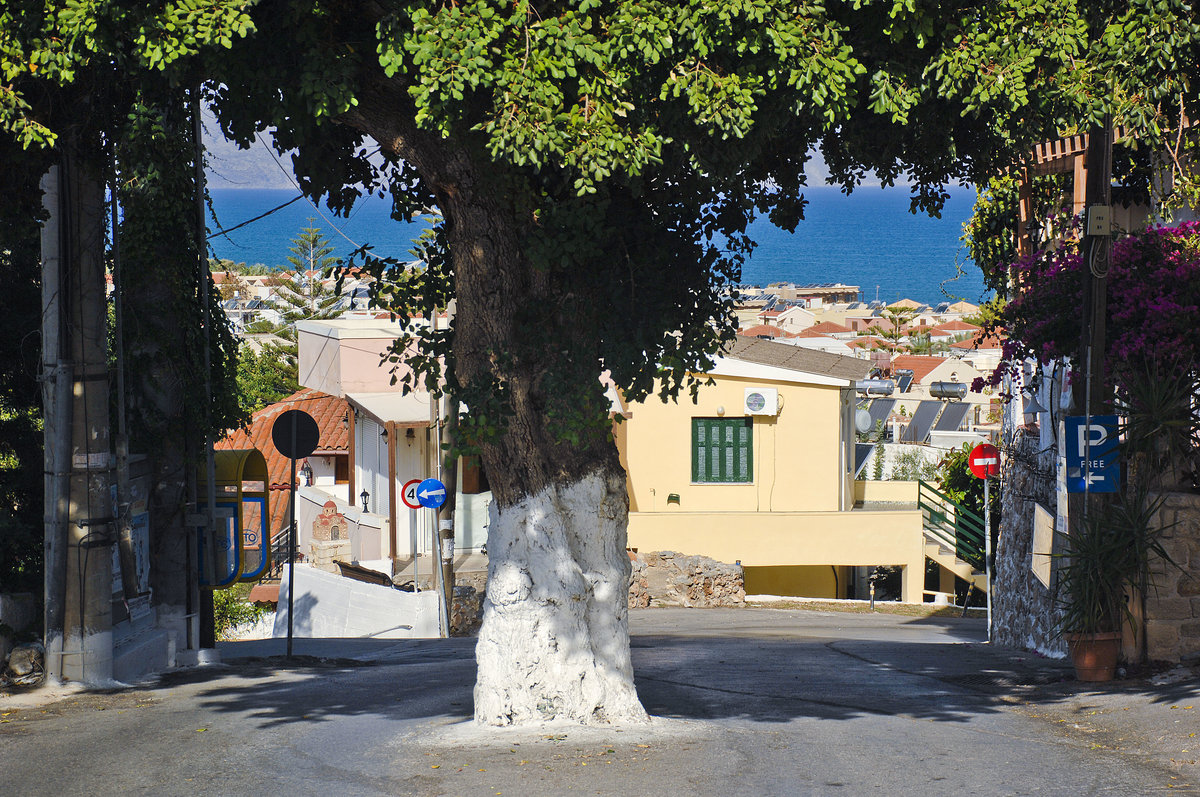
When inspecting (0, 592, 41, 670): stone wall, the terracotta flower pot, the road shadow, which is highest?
(0, 592, 41, 670): stone wall

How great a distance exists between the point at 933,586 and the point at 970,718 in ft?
78.7

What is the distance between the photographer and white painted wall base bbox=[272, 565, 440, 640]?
21.2 meters

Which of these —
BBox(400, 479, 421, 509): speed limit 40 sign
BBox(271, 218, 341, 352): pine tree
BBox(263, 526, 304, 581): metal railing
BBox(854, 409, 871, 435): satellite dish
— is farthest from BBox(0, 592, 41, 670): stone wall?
BBox(271, 218, 341, 352): pine tree

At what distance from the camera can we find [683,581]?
2628 cm

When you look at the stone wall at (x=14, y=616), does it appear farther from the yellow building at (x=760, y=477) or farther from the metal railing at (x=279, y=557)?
the yellow building at (x=760, y=477)

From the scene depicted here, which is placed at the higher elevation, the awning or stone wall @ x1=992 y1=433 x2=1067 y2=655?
the awning

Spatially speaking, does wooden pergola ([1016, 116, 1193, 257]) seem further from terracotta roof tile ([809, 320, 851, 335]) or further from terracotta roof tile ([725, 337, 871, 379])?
terracotta roof tile ([809, 320, 851, 335])

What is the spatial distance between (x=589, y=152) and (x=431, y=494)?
13.3 metres

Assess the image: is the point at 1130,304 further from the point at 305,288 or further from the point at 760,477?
the point at 305,288

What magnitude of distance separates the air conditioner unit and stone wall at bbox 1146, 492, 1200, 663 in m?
19.0

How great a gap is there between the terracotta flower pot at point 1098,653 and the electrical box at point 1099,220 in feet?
11.7

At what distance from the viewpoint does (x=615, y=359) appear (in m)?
8.63

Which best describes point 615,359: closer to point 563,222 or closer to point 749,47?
point 563,222

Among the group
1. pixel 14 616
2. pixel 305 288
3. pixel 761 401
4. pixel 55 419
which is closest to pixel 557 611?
pixel 55 419
